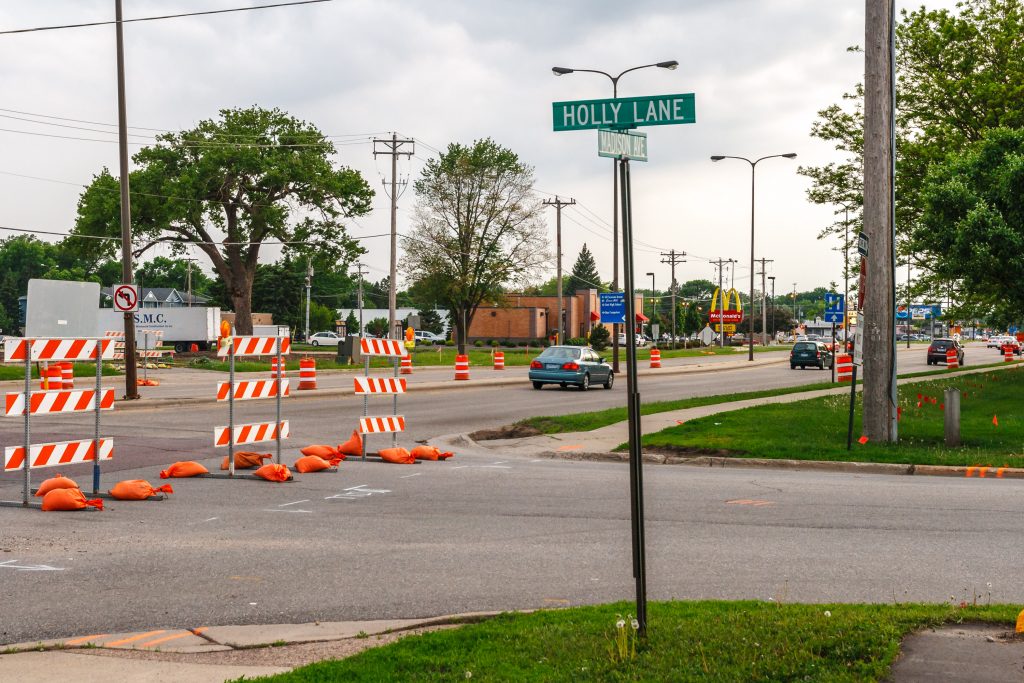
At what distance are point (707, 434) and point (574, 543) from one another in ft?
30.6

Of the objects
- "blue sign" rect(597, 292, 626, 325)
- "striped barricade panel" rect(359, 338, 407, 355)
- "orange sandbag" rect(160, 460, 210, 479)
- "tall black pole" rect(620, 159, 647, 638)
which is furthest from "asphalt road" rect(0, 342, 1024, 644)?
"blue sign" rect(597, 292, 626, 325)

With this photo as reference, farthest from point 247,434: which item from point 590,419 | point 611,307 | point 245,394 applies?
point 611,307

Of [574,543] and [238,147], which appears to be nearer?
[574,543]

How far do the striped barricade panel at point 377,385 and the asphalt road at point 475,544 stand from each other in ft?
4.35

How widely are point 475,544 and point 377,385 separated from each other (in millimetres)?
7092

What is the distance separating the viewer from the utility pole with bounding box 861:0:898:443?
1561 centimetres

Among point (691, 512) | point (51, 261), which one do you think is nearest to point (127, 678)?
point (691, 512)

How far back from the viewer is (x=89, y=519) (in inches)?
393

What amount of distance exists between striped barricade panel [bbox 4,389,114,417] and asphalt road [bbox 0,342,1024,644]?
1102mm

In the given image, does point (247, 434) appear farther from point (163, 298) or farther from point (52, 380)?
point (163, 298)

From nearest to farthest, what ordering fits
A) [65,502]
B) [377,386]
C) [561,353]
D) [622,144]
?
[622,144]
[65,502]
[377,386]
[561,353]

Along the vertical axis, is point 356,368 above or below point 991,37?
below

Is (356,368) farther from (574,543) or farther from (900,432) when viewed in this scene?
(574,543)

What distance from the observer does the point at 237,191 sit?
57094 millimetres
